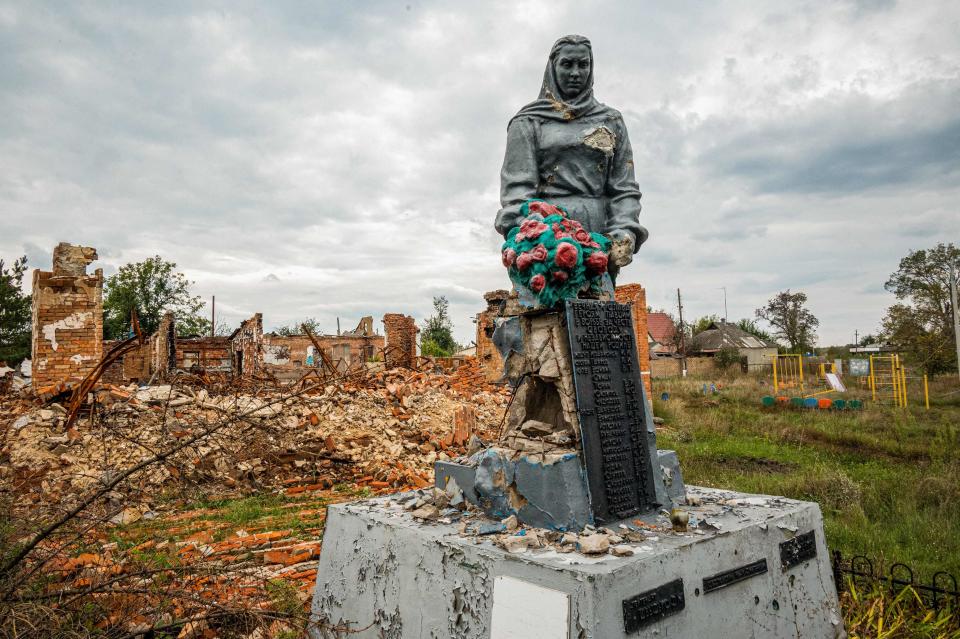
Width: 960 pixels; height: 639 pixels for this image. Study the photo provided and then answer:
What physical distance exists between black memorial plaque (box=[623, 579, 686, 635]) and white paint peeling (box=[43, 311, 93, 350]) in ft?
39.4

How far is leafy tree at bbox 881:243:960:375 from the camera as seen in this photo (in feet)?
70.4

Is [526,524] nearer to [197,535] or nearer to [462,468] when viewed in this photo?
[462,468]

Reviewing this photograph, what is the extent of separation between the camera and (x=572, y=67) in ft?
12.2

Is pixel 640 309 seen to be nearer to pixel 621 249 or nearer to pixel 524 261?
pixel 621 249

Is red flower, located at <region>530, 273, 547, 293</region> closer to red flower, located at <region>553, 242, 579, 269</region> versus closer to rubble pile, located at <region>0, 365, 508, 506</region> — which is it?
red flower, located at <region>553, 242, 579, 269</region>

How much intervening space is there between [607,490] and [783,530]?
965 mm

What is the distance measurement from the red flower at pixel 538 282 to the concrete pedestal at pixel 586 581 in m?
1.31

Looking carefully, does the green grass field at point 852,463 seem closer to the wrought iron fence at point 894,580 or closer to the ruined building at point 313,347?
the wrought iron fence at point 894,580

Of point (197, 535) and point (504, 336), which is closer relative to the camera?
point (504, 336)

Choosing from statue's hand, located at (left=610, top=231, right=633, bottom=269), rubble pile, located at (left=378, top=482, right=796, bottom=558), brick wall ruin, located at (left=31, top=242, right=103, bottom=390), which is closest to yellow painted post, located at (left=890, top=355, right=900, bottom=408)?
rubble pile, located at (left=378, top=482, right=796, bottom=558)

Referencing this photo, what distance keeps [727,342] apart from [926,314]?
53.6 feet

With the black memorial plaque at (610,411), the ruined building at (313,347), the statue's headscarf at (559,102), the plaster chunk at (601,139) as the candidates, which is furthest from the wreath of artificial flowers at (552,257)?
the ruined building at (313,347)

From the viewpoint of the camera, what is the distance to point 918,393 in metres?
19.6

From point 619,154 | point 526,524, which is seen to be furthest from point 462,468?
point 619,154
